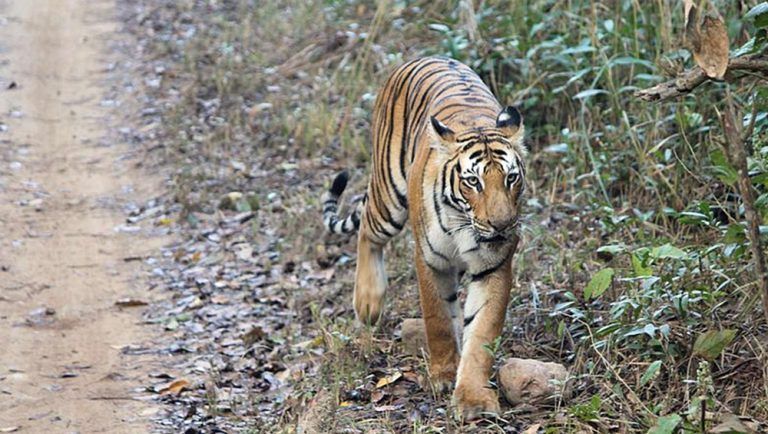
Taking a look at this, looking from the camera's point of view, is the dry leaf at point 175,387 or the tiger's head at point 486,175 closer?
the tiger's head at point 486,175

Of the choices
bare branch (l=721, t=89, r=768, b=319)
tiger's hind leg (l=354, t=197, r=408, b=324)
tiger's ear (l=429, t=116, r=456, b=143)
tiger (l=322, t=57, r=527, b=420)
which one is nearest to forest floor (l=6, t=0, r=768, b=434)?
tiger's hind leg (l=354, t=197, r=408, b=324)

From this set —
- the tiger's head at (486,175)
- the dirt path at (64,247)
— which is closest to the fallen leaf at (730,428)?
the tiger's head at (486,175)

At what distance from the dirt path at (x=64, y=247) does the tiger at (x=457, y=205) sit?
1407 mm

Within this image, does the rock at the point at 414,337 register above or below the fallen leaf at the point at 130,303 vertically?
above

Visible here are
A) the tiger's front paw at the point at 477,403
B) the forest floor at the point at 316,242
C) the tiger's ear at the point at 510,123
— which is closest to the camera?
the tiger's front paw at the point at 477,403

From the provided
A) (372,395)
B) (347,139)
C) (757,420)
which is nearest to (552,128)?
(347,139)

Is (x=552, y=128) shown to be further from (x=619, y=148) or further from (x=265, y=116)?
(x=265, y=116)

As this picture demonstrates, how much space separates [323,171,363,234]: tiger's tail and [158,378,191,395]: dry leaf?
134 cm

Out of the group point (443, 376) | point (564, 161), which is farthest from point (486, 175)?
point (564, 161)

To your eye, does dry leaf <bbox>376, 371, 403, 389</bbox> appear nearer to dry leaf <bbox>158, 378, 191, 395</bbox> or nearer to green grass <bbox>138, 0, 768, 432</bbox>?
green grass <bbox>138, 0, 768, 432</bbox>

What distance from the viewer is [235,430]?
4.68 metres

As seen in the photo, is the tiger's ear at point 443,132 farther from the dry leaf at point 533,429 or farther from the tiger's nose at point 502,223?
the dry leaf at point 533,429

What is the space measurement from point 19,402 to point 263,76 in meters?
5.32

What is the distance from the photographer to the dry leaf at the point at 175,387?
5.10m
